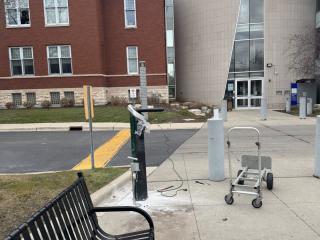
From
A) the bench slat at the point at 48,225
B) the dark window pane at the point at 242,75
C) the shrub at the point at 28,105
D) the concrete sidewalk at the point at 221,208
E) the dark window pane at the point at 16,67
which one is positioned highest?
the dark window pane at the point at 16,67

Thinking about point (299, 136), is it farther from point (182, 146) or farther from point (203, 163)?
point (203, 163)

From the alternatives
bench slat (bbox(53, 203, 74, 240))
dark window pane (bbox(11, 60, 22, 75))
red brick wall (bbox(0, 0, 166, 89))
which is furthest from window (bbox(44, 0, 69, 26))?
bench slat (bbox(53, 203, 74, 240))

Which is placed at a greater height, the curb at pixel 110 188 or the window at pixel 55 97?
the window at pixel 55 97

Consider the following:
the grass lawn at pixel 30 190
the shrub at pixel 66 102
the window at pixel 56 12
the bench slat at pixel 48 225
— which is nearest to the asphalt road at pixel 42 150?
the grass lawn at pixel 30 190

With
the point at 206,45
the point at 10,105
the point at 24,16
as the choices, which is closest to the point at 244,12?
the point at 206,45

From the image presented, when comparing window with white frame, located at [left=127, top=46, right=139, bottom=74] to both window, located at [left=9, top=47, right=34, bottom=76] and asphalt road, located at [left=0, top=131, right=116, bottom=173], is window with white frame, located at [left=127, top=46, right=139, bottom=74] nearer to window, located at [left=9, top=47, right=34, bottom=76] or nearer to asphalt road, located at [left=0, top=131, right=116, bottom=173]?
window, located at [left=9, top=47, right=34, bottom=76]

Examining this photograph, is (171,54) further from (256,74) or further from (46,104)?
(46,104)

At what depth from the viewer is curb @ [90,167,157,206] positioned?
18.4 ft

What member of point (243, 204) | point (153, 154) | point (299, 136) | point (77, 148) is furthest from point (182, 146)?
point (243, 204)

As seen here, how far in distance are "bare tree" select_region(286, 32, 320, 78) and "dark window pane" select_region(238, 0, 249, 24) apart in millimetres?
4164

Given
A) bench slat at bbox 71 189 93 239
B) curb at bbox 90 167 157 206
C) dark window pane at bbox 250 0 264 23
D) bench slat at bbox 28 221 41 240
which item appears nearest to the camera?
bench slat at bbox 28 221 41 240

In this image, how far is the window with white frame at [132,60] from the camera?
2902 centimetres

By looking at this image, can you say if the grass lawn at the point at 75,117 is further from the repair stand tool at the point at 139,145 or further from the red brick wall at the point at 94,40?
the repair stand tool at the point at 139,145

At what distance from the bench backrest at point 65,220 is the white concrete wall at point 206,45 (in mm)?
28346
